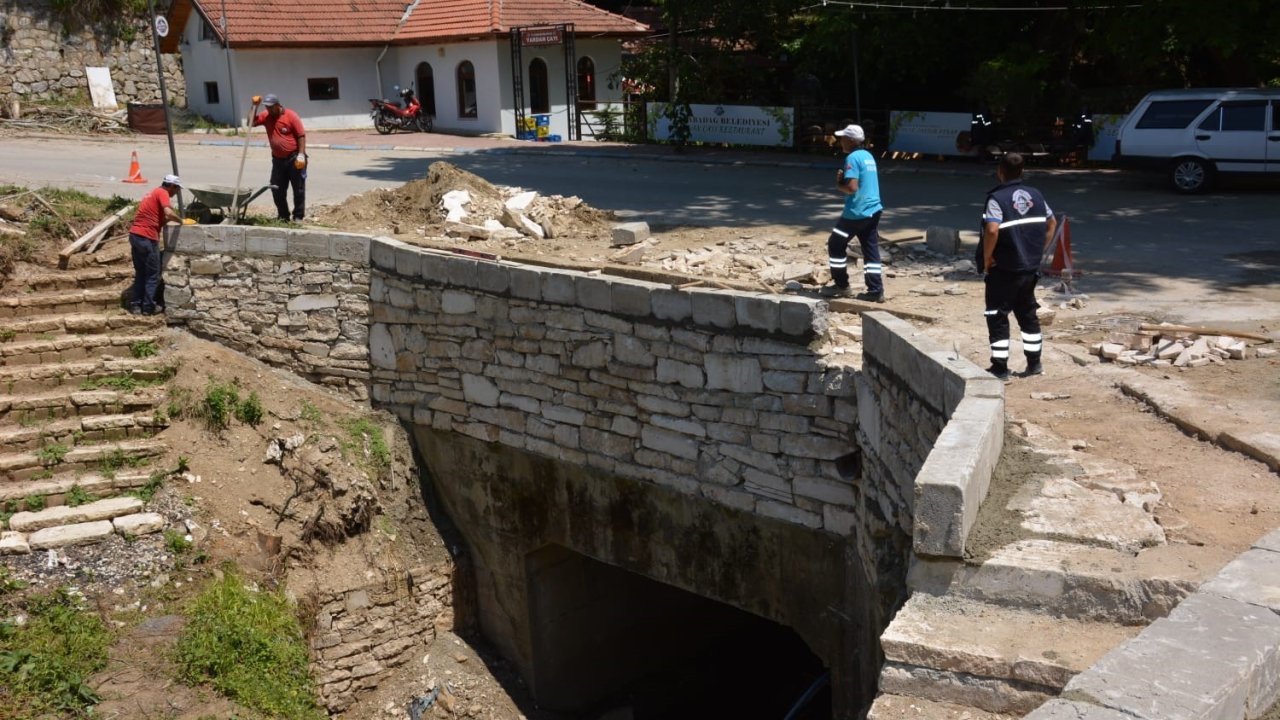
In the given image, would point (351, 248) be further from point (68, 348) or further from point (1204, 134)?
point (1204, 134)

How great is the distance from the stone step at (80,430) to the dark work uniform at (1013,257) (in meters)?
8.02

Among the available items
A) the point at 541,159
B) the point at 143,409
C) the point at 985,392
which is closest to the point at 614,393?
the point at 985,392

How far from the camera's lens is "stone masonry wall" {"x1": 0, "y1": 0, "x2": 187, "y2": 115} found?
3072cm

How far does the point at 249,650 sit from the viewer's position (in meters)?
9.81

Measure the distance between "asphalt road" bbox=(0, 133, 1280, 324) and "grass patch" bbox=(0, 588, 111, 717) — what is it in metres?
6.80

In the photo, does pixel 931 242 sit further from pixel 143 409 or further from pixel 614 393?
pixel 143 409

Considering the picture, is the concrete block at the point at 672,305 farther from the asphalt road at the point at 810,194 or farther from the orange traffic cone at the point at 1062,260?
the orange traffic cone at the point at 1062,260

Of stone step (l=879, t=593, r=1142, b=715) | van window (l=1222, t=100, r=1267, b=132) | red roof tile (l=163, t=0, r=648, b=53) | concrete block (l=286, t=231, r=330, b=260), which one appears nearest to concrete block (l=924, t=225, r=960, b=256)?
concrete block (l=286, t=231, r=330, b=260)

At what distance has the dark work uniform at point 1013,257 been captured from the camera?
7.75 meters

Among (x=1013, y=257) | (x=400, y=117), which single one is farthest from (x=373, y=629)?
(x=400, y=117)

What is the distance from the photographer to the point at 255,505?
36.6 ft

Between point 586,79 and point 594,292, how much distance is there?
76.4ft

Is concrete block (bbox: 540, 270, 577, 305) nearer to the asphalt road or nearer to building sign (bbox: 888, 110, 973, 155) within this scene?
A: the asphalt road

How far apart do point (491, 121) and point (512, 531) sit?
20204mm
